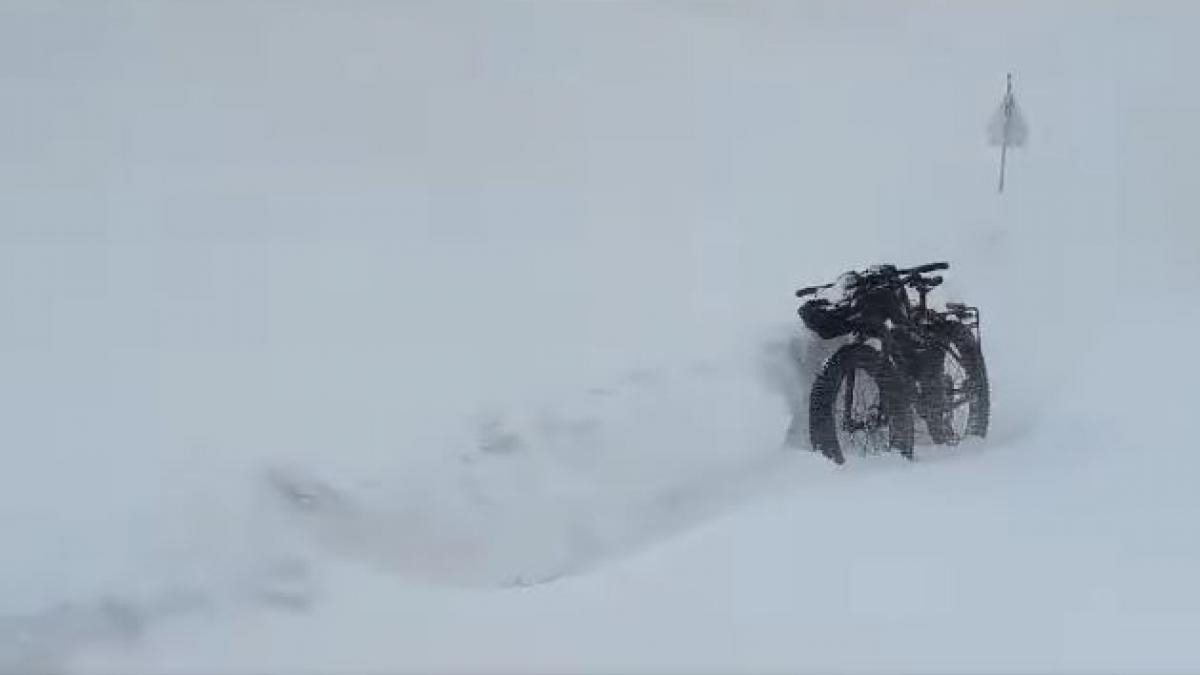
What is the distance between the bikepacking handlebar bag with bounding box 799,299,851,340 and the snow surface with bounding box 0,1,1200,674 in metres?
0.11

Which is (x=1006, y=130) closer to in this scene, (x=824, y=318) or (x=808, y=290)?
(x=808, y=290)

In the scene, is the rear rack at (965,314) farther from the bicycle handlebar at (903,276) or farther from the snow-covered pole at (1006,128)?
the snow-covered pole at (1006,128)

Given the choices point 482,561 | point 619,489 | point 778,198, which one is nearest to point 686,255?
point 778,198

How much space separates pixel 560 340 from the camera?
5.95 m

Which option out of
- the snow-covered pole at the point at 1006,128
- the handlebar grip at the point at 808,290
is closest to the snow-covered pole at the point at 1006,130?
the snow-covered pole at the point at 1006,128

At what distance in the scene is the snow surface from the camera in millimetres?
4566

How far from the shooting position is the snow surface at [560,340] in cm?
457

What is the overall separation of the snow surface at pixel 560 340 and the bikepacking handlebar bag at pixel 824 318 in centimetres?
11

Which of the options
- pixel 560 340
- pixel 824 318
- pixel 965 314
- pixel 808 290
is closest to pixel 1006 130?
pixel 965 314

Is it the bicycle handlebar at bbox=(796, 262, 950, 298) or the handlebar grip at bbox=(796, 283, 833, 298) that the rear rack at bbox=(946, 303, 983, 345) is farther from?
the handlebar grip at bbox=(796, 283, 833, 298)

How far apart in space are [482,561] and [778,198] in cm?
302

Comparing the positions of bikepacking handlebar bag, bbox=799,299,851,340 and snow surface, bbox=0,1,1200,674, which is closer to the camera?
snow surface, bbox=0,1,1200,674

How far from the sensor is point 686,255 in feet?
21.7

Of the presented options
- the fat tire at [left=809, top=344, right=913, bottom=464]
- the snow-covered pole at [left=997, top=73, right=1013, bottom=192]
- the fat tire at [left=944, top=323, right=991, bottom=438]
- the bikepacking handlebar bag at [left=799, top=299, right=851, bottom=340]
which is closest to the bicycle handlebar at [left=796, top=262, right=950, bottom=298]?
the bikepacking handlebar bag at [left=799, top=299, right=851, bottom=340]
